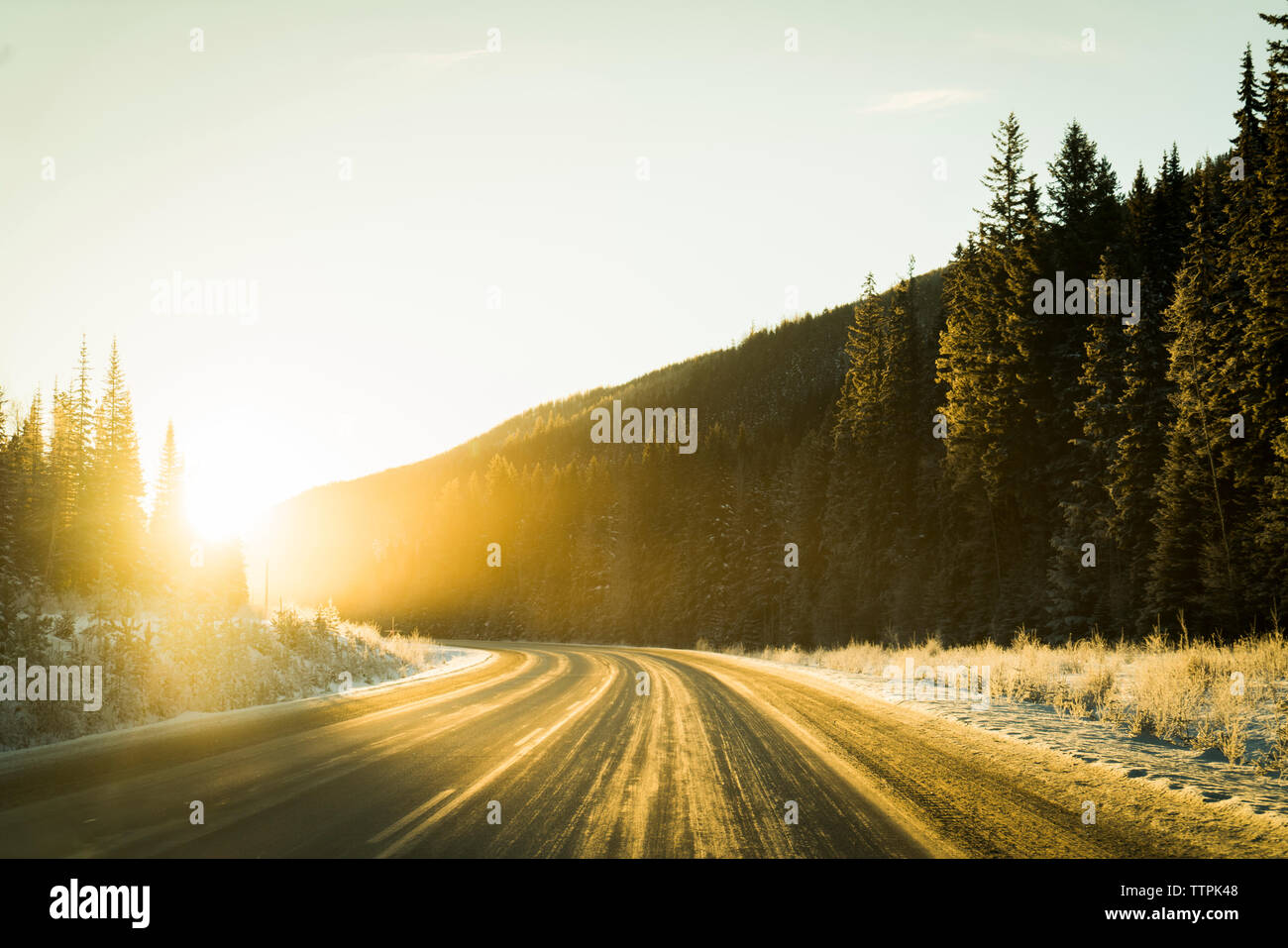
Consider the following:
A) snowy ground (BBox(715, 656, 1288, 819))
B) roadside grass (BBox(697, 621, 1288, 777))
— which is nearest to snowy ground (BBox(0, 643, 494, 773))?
snowy ground (BBox(715, 656, 1288, 819))

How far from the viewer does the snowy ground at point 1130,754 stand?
6367 mm

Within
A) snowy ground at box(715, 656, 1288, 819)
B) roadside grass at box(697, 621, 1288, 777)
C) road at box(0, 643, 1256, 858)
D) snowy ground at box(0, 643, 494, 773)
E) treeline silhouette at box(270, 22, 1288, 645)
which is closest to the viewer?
road at box(0, 643, 1256, 858)

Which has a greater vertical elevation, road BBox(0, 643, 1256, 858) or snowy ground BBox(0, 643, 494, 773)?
road BBox(0, 643, 1256, 858)

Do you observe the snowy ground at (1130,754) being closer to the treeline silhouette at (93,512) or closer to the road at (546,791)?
the road at (546,791)

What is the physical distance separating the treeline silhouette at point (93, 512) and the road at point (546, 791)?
2822 centimetres

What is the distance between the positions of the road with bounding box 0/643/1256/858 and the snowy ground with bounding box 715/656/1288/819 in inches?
34.7

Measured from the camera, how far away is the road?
5.24m

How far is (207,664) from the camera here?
14.7 meters

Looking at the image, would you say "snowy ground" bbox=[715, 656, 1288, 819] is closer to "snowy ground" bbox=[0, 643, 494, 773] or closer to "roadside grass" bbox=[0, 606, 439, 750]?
"snowy ground" bbox=[0, 643, 494, 773]

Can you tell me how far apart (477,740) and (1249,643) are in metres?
16.4

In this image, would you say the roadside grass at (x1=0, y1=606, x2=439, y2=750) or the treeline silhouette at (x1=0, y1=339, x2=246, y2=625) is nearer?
the roadside grass at (x1=0, y1=606, x2=439, y2=750)

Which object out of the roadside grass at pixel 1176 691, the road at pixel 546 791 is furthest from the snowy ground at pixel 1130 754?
the road at pixel 546 791

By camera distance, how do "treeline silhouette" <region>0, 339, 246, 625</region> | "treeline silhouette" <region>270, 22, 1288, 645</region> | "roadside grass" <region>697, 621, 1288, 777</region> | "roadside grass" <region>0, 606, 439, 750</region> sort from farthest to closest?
"treeline silhouette" <region>0, 339, 246, 625</region>
"treeline silhouette" <region>270, 22, 1288, 645</region>
"roadside grass" <region>0, 606, 439, 750</region>
"roadside grass" <region>697, 621, 1288, 777</region>
